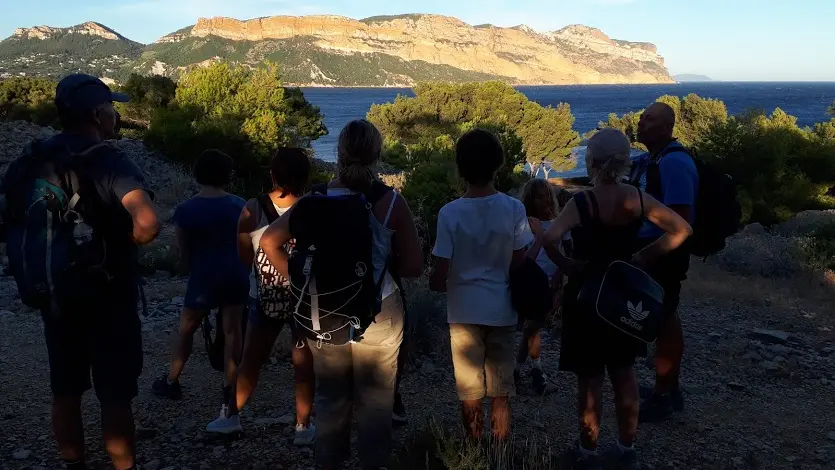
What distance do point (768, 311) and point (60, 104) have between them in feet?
21.6

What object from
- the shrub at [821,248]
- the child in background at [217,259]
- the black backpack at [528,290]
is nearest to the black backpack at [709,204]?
the black backpack at [528,290]

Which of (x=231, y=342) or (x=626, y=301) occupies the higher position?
(x=626, y=301)

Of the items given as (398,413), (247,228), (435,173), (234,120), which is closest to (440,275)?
(247,228)

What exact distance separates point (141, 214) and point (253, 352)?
1108 millimetres

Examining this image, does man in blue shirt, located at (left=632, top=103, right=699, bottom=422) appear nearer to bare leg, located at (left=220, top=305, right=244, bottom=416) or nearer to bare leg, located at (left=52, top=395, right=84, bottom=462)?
bare leg, located at (left=220, top=305, right=244, bottom=416)

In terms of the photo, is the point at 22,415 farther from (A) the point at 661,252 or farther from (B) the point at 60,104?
(A) the point at 661,252

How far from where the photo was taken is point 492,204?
2.84 metres

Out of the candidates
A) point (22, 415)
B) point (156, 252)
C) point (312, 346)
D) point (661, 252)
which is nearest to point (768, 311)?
point (661, 252)

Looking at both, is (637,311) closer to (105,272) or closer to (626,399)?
(626,399)

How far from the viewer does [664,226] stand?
9.53 ft

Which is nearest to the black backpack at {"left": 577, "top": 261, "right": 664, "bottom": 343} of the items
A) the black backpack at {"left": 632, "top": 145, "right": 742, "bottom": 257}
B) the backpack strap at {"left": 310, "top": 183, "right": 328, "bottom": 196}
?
the black backpack at {"left": 632, "top": 145, "right": 742, "bottom": 257}

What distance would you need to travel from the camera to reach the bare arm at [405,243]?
8.37 feet

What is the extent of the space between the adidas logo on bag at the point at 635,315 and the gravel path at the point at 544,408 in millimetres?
779

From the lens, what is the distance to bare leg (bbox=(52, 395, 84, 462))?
269 centimetres
